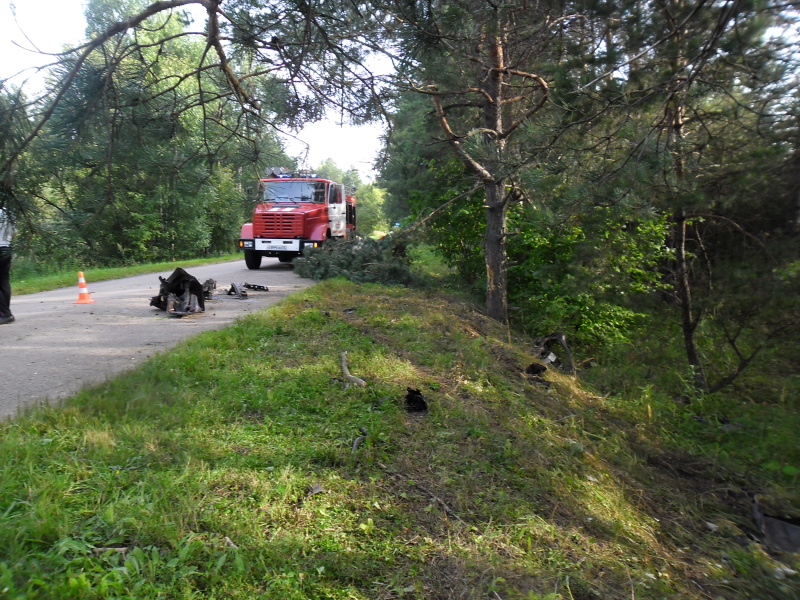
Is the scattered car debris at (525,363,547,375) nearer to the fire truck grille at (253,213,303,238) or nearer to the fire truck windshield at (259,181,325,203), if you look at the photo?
the fire truck windshield at (259,181,325,203)

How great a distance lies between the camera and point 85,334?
21.4ft

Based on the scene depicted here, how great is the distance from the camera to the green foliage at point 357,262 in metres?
12.2

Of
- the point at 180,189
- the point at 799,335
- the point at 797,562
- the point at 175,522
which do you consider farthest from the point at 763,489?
the point at 180,189

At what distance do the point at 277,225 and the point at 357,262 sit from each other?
3.82 meters

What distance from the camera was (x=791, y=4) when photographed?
14.4ft

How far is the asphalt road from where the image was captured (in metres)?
4.57

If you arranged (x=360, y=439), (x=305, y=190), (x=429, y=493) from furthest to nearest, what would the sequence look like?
(x=305, y=190) → (x=360, y=439) → (x=429, y=493)

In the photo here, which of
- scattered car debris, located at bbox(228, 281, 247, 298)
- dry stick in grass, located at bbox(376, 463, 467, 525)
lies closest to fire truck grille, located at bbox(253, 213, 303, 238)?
scattered car debris, located at bbox(228, 281, 247, 298)

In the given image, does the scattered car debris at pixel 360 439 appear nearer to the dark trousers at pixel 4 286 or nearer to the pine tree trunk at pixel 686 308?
the dark trousers at pixel 4 286

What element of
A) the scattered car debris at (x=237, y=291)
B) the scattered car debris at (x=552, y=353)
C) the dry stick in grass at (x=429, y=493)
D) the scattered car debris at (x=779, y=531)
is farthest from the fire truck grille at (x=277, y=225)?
the scattered car debris at (x=779, y=531)

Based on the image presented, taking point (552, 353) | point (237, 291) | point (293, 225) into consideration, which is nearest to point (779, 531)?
point (552, 353)

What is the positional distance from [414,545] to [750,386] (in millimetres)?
8122

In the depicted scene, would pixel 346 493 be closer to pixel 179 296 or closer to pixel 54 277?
pixel 179 296

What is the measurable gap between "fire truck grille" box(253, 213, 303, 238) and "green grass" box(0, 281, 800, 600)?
9.76 m
